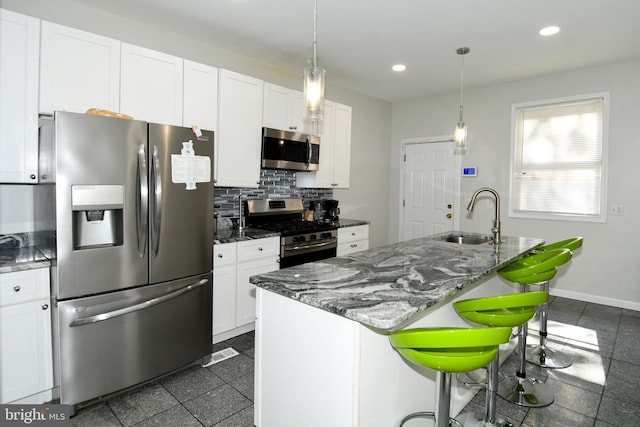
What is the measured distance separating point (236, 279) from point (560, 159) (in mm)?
4128

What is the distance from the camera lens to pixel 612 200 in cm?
407

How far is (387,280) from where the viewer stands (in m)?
1.71

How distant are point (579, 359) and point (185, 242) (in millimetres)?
3200

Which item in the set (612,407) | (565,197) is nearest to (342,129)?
(565,197)

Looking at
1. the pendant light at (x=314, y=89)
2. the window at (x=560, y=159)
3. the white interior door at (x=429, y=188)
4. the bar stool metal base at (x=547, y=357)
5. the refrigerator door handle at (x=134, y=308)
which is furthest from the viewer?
the white interior door at (x=429, y=188)

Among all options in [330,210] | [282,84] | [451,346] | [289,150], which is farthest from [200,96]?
[451,346]

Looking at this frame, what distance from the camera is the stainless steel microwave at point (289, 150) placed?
359 centimetres

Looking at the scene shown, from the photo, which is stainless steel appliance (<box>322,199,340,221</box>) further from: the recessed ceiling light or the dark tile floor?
the recessed ceiling light

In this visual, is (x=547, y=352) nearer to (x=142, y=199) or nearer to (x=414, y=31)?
(x=414, y=31)

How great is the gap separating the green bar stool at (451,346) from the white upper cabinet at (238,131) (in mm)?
2371

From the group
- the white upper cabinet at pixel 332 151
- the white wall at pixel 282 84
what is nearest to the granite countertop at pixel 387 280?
the white upper cabinet at pixel 332 151

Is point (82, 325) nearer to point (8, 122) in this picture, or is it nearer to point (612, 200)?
point (8, 122)

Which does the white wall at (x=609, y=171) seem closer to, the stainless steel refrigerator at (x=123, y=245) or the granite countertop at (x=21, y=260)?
the stainless steel refrigerator at (x=123, y=245)

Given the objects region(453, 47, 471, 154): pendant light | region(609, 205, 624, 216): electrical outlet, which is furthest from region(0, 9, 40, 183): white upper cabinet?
region(609, 205, 624, 216): electrical outlet
